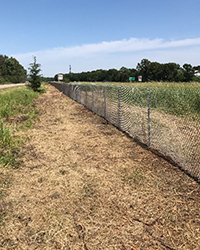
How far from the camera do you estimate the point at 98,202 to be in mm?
2605

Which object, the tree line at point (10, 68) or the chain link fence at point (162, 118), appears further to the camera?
the tree line at point (10, 68)

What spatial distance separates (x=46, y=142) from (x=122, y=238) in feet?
11.3

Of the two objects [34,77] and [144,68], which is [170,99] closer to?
[34,77]

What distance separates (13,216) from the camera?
2.38 metres

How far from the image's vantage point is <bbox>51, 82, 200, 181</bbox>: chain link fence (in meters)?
4.00

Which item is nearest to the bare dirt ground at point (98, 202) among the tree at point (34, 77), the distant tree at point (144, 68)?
the tree at point (34, 77)

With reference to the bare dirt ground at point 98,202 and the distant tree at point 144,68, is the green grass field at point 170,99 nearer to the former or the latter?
the bare dirt ground at point 98,202

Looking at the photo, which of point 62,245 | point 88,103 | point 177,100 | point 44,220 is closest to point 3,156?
point 44,220

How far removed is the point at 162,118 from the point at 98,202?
414 cm

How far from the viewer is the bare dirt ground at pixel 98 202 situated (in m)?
2.03

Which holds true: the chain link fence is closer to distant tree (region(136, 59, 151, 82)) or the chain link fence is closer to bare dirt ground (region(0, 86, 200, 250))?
bare dirt ground (region(0, 86, 200, 250))

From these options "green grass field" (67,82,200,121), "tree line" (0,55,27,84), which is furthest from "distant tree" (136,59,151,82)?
"green grass field" (67,82,200,121)

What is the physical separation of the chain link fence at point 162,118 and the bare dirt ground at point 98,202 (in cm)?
39

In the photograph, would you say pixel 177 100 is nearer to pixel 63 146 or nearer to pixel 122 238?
pixel 63 146
